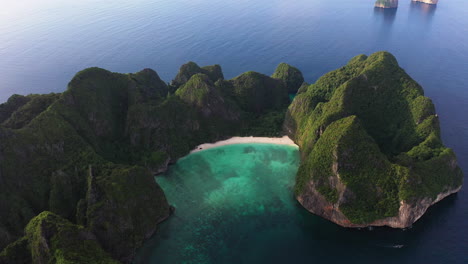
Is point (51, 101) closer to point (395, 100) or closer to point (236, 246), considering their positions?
point (236, 246)

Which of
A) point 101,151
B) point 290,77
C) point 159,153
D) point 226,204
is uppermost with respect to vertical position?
point 101,151

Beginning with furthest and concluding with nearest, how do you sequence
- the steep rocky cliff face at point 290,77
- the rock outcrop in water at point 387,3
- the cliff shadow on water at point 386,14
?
1. the rock outcrop in water at point 387,3
2. the cliff shadow on water at point 386,14
3. the steep rocky cliff face at point 290,77

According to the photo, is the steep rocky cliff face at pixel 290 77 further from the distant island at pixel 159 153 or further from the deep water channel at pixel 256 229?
the deep water channel at pixel 256 229

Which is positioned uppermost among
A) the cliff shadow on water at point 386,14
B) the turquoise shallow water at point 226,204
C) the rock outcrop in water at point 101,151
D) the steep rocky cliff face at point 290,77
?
the rock outcrop in water at point 101,151

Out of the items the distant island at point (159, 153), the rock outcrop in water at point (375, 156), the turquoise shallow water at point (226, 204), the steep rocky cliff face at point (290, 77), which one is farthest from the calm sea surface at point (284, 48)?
the steep rocky cliff face at point (290, 77)

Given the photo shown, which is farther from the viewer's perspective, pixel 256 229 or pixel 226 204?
pixel 226 204

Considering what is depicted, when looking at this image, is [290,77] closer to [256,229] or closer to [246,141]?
[246,141]

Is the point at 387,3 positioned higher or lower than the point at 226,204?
higher

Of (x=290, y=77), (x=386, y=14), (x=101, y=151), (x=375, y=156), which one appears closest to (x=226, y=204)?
(x=375, y=156)
